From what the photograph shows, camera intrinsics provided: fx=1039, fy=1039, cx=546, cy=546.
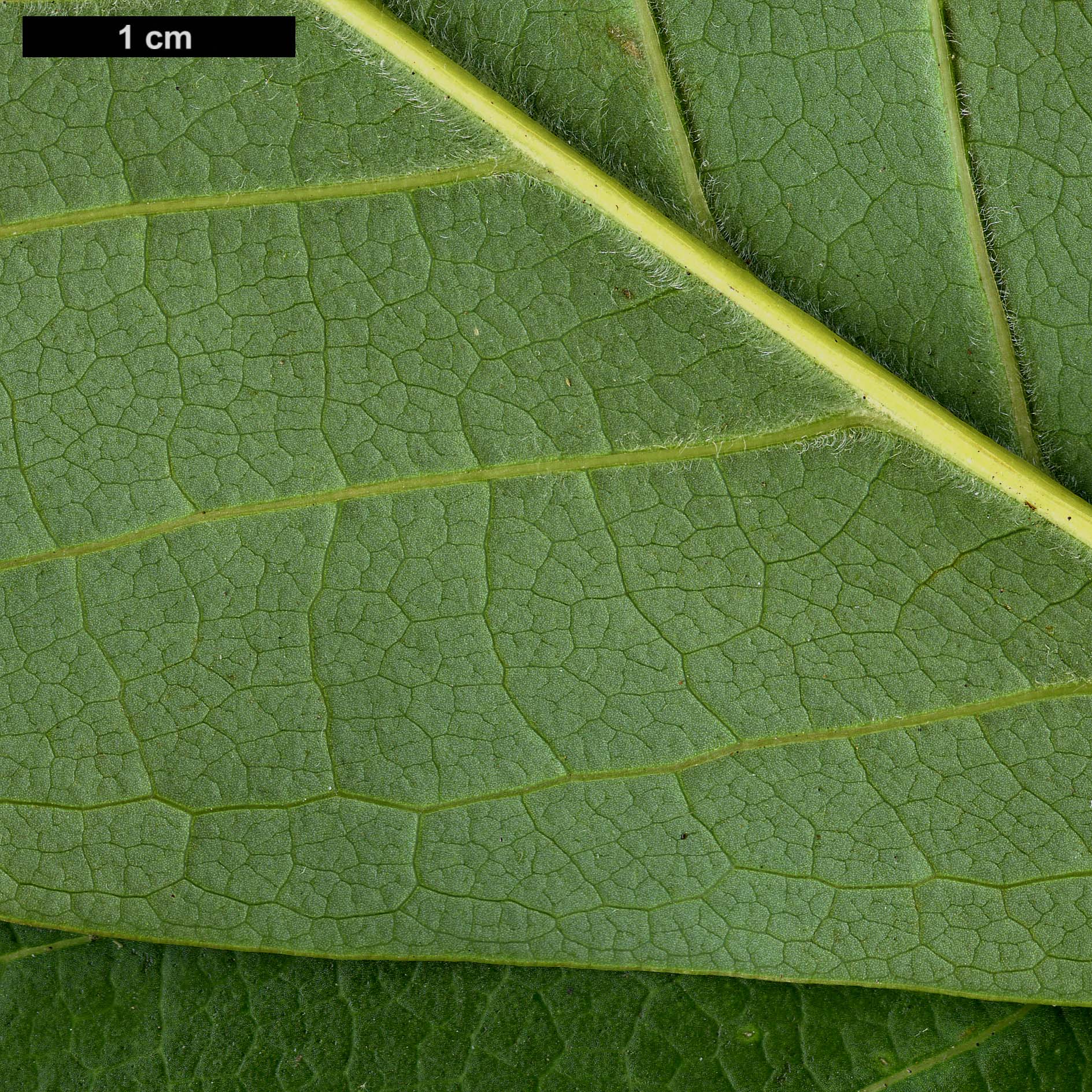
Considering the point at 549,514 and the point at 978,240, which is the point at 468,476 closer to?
the point at 549,514

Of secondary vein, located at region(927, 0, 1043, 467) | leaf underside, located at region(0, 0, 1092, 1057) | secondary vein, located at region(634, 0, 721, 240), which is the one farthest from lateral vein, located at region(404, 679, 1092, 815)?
secondary vein, located at region(634, 0, 721, 240)

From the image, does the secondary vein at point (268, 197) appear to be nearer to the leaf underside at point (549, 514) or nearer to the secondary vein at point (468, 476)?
the leaf underside at point (549, 514)

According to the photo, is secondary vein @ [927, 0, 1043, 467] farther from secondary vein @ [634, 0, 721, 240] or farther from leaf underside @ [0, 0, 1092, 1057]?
secondary vein @ [634, 0, 721, 240]

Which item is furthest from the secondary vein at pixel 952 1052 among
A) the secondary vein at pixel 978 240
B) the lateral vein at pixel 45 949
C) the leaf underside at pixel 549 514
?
the lateral vein at pixel 45 949

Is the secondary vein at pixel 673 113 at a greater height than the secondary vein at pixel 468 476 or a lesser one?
greater

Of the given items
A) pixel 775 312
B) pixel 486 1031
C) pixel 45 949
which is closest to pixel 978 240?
pixel 775 312
